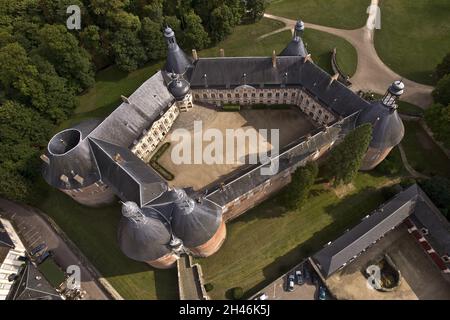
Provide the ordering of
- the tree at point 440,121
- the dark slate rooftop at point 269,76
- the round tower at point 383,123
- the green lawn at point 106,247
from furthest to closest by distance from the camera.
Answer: the dark slate rooftop at point 269,76 < the tree at point 440,121 < the green lawn at point 106,247 < the round tower at point 383,123

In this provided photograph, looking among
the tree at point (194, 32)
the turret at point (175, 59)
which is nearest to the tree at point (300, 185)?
the turret at point (175, 59)

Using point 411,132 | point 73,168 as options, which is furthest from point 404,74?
point 73,168

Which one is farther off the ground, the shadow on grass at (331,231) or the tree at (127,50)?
the tree at (127,50)

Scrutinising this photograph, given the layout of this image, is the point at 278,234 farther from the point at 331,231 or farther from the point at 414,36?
the point at 414,36

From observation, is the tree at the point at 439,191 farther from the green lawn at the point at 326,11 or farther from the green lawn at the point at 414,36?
the green lawn at the point at 326,11

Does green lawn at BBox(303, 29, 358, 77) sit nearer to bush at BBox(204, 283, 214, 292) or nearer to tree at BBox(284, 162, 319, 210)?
tree at BBox(284, 162, 319, 210)

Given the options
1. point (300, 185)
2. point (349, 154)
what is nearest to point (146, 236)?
point (300, 185)

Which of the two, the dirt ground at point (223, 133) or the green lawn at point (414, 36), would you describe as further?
the green lawn at point (414, 36)
